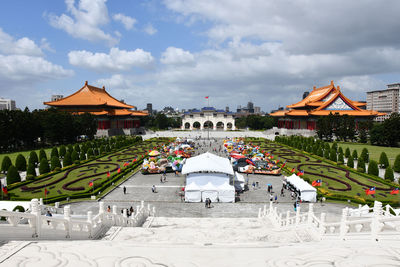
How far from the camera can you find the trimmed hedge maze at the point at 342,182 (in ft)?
76.2

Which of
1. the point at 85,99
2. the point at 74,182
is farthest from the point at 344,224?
the point at 85,99

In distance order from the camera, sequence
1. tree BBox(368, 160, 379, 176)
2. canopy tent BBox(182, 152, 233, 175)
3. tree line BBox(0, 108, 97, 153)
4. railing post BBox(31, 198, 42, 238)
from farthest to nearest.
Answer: tree line BBox(0, 108, 97, 153), tree BBox(368, 160, 379, 176), canopy tent BBox(182, 152, 233, 175), railing post BBox(31, 198, 42, 238)

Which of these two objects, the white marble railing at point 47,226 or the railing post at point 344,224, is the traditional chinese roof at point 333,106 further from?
the white marble railing at point 47,226

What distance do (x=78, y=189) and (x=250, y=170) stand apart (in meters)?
19.2

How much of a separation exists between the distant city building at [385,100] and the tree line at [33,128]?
547 feet

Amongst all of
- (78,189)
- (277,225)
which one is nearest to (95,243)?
(277,225)

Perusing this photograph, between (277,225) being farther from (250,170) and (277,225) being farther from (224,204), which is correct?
(250,170)

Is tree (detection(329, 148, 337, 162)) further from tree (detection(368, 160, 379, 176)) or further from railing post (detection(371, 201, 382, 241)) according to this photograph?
railing post (detection(371, 201, 382, 241))

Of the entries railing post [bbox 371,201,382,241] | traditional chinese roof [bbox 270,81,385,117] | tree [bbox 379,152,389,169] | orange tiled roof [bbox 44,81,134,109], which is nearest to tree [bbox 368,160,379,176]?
tree [bbox 379,152,389,169]

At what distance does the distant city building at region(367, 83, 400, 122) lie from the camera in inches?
6654

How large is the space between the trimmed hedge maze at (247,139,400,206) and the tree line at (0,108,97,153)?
42121mm

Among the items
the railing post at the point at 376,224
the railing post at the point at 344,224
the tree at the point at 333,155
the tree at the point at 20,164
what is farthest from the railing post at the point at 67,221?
the tree at the point at 333,155

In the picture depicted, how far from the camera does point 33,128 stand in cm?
4925

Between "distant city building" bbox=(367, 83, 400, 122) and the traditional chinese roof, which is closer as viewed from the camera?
the traditional chinese roof
